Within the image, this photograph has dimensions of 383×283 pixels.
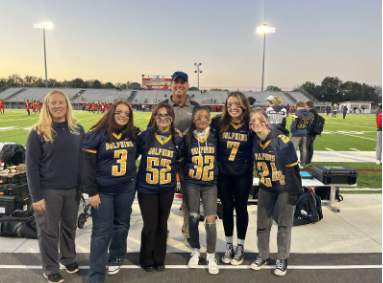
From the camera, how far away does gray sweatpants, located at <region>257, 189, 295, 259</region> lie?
282 cm

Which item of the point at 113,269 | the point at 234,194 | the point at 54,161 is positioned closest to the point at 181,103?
the point at 234,194

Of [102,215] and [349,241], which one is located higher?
[102,215]

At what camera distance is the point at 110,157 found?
259cm

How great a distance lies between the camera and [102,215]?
2613mm

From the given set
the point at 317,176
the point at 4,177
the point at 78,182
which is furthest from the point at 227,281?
the point at 4,177

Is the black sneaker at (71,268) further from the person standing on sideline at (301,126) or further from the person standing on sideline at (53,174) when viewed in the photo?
the person standing on sideline at (301,126)

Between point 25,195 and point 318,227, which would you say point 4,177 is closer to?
point 25,195

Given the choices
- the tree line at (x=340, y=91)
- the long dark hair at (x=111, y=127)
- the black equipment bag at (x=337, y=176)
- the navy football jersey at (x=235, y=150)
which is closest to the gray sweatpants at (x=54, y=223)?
the long dark hair at (x=111, y=127)

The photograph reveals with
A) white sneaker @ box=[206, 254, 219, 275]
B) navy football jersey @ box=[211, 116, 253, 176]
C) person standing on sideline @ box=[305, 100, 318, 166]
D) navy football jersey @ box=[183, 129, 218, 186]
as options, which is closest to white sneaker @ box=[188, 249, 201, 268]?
white sneaker @ box=[206, 254, 219, 275]

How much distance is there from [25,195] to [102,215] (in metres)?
1.91

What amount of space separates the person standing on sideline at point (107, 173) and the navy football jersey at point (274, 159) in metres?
1.33

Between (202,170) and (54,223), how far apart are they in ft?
5.26

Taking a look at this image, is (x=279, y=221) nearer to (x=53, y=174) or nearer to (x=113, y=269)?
(x=113, y=269)

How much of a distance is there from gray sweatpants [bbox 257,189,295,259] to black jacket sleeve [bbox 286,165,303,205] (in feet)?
0.22
